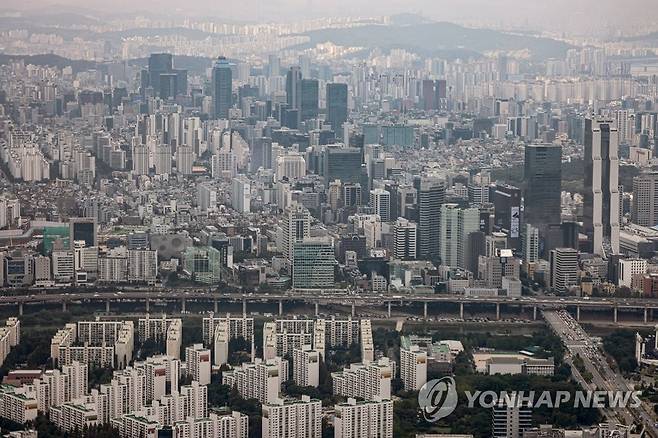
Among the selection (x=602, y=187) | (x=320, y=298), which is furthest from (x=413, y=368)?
(x=602, y=187)

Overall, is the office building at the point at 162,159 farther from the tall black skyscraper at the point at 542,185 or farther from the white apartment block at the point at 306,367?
the white apartment block at the point at 306,367

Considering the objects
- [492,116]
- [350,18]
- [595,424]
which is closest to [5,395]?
[595,424]

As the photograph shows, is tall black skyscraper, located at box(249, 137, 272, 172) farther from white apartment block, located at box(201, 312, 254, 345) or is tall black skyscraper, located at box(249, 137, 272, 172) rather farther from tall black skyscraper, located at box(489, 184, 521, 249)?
white apartment block, located at box(201, 312, 254, 345)

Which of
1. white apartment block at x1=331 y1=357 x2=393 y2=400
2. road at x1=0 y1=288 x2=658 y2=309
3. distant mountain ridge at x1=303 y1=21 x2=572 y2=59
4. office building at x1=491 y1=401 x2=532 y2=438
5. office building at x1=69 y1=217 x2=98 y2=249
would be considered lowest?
road at x1=0 y1=288 x2=658 y2=309

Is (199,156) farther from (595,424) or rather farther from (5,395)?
(595,424)

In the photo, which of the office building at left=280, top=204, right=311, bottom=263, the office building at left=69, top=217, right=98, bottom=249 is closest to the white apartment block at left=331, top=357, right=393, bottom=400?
the office building at left=280, top=204, right=311, bottom=263
